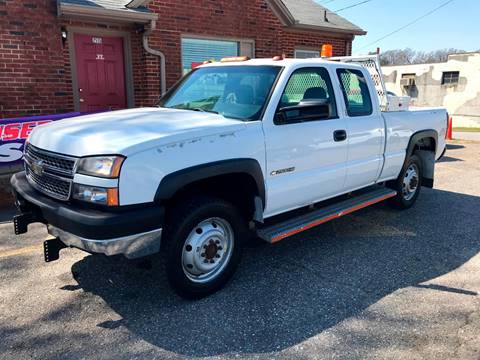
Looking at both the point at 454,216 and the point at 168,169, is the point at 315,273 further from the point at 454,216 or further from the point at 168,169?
the point at 454,216

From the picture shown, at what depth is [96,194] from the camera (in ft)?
9.87

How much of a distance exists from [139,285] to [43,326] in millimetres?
868

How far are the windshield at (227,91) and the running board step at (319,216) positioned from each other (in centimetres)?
108

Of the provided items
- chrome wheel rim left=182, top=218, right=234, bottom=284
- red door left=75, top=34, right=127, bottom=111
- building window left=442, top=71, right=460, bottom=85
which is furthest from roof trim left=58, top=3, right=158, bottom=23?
building window left=442, top=71, right=460, bottom=85

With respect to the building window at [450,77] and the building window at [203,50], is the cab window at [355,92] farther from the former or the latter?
the building window at [450,77]

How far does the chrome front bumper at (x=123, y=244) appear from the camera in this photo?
2.98 meters

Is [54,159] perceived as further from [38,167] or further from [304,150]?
[304,150]

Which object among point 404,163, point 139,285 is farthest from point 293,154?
point 404,163

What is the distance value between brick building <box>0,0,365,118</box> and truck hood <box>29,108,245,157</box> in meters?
4.60

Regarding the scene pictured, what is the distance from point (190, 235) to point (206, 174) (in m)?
0.53

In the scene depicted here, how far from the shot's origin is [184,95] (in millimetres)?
4605

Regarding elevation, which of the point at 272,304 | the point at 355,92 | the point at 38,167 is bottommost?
the point at 272,304

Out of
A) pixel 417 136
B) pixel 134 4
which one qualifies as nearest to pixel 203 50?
pixel 134 4

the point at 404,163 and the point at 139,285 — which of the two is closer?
the point at 139,285
